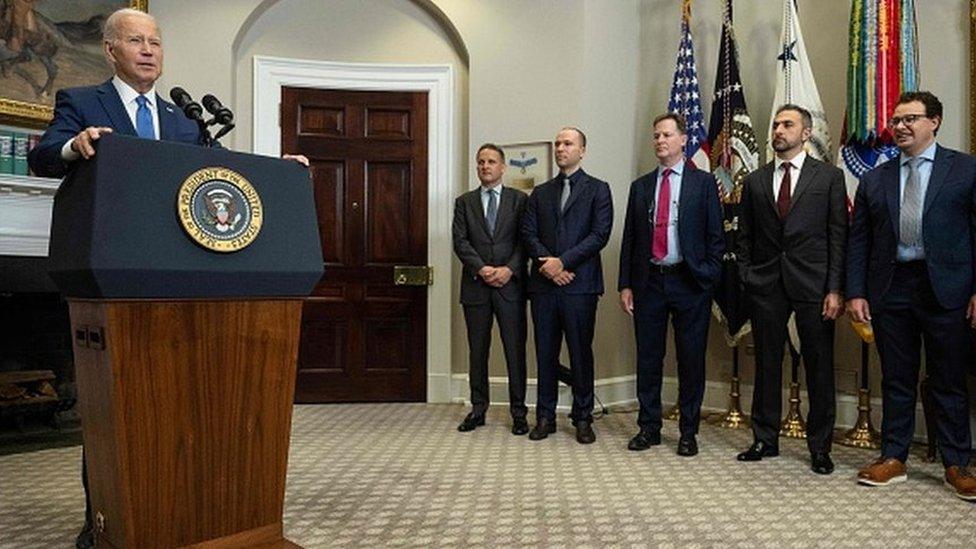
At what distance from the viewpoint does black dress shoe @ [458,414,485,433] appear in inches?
171

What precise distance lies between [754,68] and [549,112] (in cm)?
129

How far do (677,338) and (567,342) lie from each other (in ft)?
1.93

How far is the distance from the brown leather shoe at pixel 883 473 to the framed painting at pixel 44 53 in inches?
171

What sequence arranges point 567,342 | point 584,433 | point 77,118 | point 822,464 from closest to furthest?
1. point 77,118
2. point 822,464
3. point 584,433
4. point 567,342

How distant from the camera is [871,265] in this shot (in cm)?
324

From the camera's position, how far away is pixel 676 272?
3.79 metres

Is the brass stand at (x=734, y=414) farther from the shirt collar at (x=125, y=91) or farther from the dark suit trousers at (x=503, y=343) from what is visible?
the shirt collar at (x=125, y=91)

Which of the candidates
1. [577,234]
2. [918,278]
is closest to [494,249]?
[577,234]

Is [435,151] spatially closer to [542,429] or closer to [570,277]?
[570,277]

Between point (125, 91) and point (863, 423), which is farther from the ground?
point (125, 91)

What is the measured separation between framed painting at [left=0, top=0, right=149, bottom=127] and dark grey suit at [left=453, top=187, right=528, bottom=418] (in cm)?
231

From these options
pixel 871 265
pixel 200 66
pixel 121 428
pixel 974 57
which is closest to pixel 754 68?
pixel 974 57

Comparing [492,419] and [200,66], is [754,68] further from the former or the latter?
[200,66]

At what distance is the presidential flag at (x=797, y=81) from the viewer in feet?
14.2
